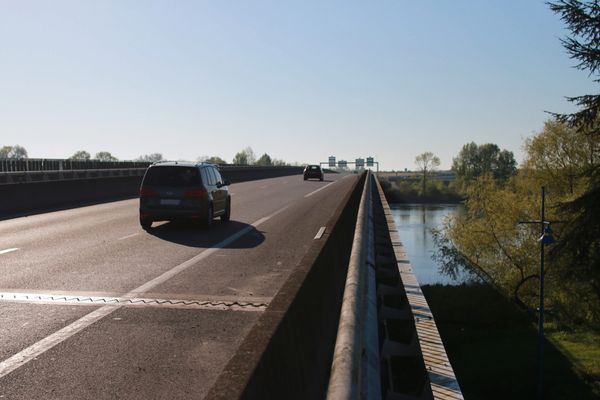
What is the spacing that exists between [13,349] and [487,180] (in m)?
52.5

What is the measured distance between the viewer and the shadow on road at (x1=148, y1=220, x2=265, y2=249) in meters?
12.8

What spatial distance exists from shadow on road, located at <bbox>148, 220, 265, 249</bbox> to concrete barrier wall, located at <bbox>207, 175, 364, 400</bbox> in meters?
6.97

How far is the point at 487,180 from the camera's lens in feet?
178

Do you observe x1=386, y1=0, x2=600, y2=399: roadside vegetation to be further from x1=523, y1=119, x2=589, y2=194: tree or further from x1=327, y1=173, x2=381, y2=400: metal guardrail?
x1=327, y1=173, x2=381, y2=400: metal guardrail

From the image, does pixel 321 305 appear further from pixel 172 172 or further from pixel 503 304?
pixel 503 304

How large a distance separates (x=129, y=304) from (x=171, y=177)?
324 inches

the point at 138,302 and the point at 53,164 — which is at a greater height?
the point at 53,164

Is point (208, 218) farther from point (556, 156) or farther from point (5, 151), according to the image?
point (5, 151)

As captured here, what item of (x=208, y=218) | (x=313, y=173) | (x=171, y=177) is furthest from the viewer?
(x=313, y=173)

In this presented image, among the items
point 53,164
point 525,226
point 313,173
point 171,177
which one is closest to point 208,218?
point 171,177

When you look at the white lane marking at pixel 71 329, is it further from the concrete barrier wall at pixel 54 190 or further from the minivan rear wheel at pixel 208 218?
the concrete barrier wall at pixel 54 190

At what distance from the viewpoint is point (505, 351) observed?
1328 inches

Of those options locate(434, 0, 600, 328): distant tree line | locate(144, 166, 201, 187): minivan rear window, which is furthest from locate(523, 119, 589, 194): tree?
locate(144, 166, 201, 187): minivan rear window

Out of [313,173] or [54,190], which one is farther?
[313,173]
